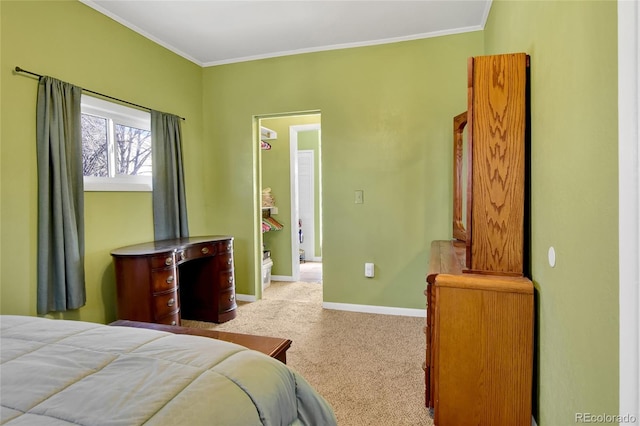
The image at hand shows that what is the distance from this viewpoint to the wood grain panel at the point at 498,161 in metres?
1.53

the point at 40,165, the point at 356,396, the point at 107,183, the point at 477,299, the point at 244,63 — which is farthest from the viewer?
the point at 244,63

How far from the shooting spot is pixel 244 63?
3.61 m

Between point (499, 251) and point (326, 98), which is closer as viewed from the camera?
point (499, 251)

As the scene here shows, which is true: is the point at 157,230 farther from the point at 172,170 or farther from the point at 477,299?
the point at 477,299

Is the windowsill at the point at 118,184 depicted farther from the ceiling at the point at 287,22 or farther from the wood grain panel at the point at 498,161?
the wood grain panel at the point at 498,161

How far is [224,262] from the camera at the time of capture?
3.15m

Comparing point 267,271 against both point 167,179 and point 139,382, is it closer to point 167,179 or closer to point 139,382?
point 167,179

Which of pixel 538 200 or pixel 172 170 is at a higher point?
pixel 172 170

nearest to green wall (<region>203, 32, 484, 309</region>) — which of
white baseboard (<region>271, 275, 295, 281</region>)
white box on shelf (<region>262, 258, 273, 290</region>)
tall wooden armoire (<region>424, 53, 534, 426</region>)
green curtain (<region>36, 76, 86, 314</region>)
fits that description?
white box on shelf (<region>262, 258, 273, 290</region>)

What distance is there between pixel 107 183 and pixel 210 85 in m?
1.70

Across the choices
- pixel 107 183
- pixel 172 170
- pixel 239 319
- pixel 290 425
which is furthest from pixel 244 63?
pixel 290 425

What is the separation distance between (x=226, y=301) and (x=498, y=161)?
8.51 ft

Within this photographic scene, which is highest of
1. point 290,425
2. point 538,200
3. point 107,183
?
point 107,183
